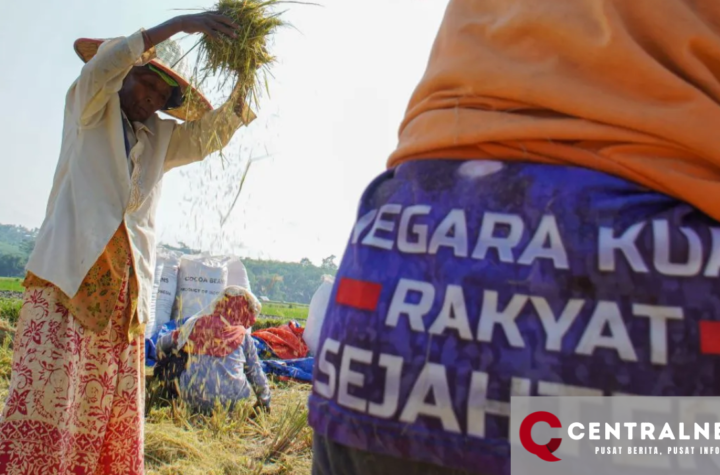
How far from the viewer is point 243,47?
9.29ft

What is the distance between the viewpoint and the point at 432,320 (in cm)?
80

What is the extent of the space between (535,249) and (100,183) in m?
2.33

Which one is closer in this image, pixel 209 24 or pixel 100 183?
pixel 100 183

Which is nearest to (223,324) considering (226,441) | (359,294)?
(226,441)

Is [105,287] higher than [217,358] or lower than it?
higher

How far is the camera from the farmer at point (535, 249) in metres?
0.74

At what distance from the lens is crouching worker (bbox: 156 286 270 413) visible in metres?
4.18

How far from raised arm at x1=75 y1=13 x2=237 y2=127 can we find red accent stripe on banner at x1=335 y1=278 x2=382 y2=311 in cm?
221

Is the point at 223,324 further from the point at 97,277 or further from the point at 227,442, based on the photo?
the point at 97,277

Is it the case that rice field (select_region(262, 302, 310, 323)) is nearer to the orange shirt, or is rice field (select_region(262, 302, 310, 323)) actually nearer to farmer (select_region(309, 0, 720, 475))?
the orange shirt

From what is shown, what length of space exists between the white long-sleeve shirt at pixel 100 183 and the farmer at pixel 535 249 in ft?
6.52

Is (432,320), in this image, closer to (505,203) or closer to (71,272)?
(505,203)

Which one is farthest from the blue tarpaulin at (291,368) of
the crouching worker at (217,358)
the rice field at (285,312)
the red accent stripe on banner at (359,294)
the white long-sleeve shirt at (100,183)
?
the rice field at (285,312)

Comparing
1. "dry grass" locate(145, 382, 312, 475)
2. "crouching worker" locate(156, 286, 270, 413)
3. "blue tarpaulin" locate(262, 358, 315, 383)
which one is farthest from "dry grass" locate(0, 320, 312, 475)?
"blue tarpaulin" locate(262, 358, 315, 383)
